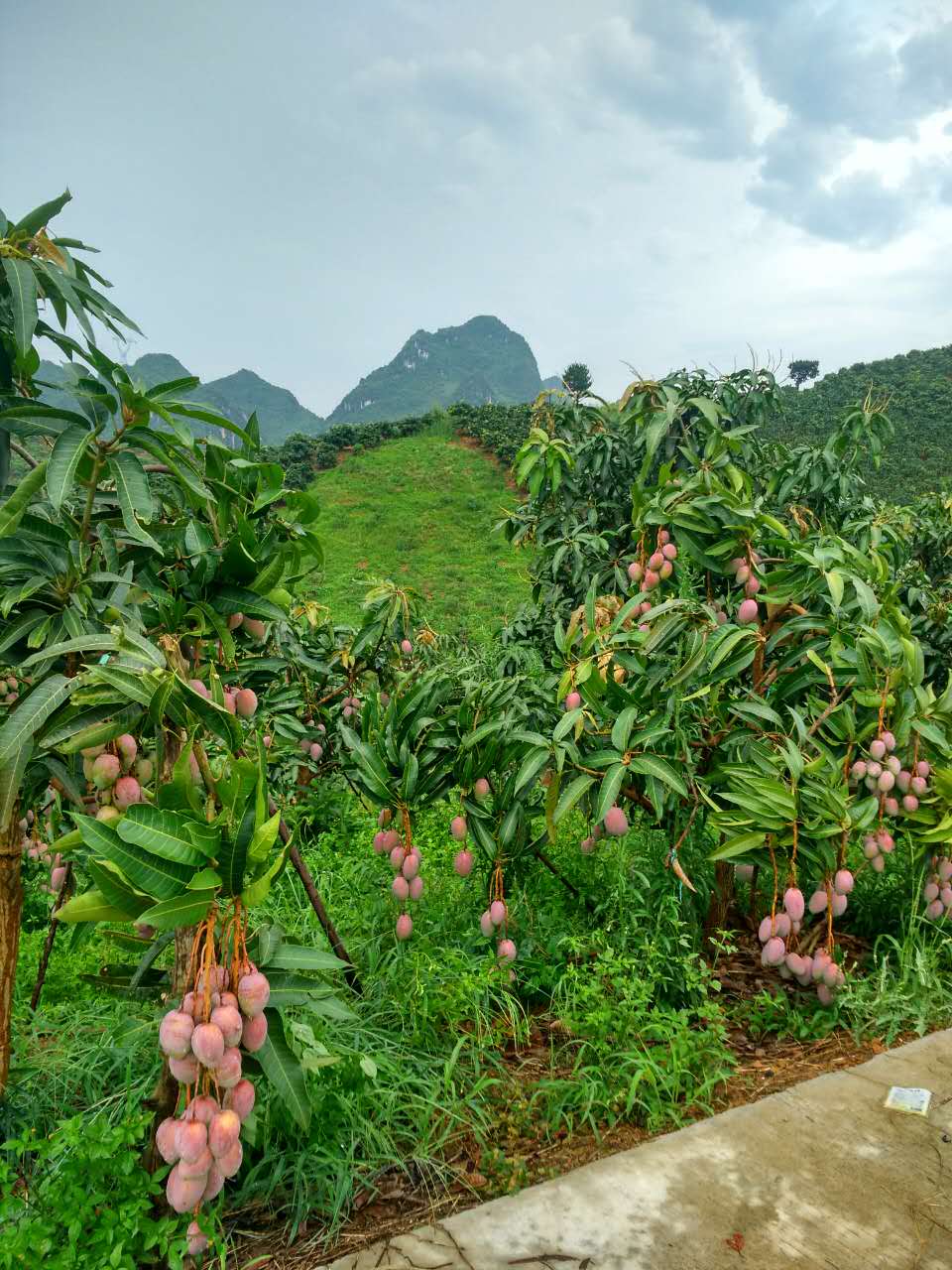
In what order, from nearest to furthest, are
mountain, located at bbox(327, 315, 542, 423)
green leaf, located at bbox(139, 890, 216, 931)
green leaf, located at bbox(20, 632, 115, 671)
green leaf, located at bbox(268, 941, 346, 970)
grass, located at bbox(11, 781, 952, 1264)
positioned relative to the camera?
green leaf, located at bbox(139, 890, 216, 931), green leaf, located at bbox(20, 632, 115, 671), green leaf, located at bbox(268, 941, 346, 970), grass, located at bbox(11, 781, 952, 1264), mountain, located at bbox(327, 315, 542, 423)

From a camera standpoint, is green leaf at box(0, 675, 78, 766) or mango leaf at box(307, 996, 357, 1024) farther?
mango leaf at box(307, 996, 357, 1024)

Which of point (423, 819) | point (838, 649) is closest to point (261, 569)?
point (838, 649)

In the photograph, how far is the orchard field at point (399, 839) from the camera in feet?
4.46

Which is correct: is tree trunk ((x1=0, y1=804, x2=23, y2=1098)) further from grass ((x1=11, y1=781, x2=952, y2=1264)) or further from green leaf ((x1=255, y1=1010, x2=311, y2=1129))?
green leaf ((x1=255, y1=1010, x2=311, y2=1129))

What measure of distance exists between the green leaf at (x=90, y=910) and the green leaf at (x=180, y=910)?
7cm

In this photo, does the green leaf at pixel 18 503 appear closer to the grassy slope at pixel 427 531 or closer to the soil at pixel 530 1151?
the soil at pixel 530 1151

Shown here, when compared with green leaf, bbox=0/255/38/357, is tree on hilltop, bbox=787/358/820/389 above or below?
above

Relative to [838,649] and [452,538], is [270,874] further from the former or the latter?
[452,538]

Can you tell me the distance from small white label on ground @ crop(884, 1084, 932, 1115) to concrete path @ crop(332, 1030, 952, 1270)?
19 millimetres

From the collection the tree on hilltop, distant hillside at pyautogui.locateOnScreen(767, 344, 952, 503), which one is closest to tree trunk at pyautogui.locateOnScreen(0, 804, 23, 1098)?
distant hillside at pyautogui.locateOnScreen(767, 344, 952, 503)

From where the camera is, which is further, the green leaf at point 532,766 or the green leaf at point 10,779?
the green leaf at point 532,766

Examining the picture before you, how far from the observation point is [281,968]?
141cm

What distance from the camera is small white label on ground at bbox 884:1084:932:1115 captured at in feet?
6.14

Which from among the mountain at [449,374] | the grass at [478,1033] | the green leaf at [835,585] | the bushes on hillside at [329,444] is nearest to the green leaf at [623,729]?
the grass at [478,1033]
